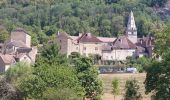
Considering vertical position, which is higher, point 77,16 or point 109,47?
point 109,47

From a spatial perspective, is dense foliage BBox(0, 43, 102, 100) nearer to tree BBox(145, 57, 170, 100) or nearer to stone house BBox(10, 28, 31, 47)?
tree BBox(145, 57, 170, 100)

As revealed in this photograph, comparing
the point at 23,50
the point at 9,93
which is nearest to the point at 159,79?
the point at 9,93

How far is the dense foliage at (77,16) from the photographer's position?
109 meters

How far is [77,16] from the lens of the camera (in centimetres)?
12862

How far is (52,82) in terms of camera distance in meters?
36.0

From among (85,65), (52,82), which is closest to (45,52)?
(85,65)

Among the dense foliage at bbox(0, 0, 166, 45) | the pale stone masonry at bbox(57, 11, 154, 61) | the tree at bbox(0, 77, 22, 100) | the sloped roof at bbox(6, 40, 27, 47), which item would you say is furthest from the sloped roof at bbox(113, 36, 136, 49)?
the tree at bbox(0, 77, 22, 100)

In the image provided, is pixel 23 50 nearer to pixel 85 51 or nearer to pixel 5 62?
pixel 5 62

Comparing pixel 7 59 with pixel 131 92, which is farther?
pixel 7 59

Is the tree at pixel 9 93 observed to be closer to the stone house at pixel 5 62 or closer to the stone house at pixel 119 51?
the stone house at pixel 5 62

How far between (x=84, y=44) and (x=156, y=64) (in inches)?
1877

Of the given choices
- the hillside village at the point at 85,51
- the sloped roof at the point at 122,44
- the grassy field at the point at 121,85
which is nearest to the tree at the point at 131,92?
the hillside village at the point at 85,51

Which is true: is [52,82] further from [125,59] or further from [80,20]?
[80,20]

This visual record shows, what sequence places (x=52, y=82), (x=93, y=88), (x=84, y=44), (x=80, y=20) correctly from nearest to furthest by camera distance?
(x=52, y=82) < (x=93, y=88) < (x=84, y=44) < (x=80, y=20)
